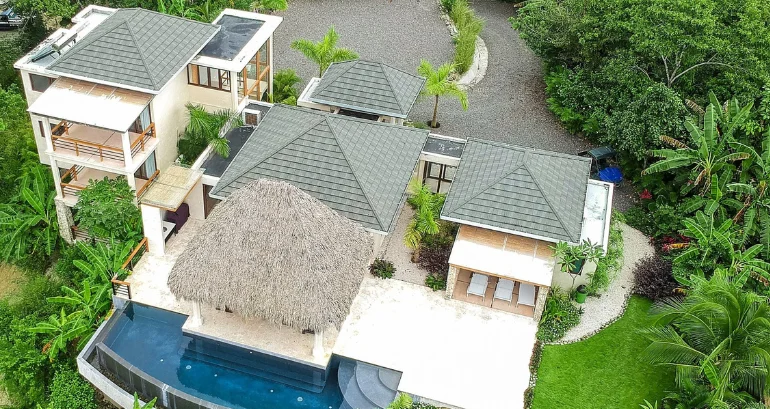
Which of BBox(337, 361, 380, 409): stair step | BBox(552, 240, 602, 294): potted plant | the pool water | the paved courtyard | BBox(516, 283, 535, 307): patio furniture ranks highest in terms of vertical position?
BBox(552, 240, 602, 294): potted plant

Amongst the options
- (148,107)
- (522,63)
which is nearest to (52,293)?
(148,107)

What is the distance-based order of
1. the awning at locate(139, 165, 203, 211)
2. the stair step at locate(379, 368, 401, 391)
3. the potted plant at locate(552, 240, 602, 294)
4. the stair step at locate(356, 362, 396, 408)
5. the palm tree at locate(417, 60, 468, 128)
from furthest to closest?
1. the palm tree at locate(417, 60, 468, 128)
2. the awning at locate(139, 165, 203, 211)
3. the potted plant at locate(552, 240, 602, 294)
4. the stair step at locate(379, 368, 401, 391)
5. the stair step at locate(356, 362, 396, 408)

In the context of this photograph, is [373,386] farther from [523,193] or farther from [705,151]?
[705,151]

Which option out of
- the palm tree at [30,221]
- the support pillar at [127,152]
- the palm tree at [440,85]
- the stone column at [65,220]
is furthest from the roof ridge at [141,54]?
the palm tree at [440,85]

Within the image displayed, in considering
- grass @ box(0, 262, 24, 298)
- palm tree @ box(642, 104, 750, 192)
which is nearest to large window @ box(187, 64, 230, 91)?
grass @ box(0, 262, 24, 298)

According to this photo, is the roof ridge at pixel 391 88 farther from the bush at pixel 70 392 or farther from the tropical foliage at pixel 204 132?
the bush at pixel 70 392

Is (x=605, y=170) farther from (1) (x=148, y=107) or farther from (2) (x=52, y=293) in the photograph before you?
(2) (x=52, y=293)

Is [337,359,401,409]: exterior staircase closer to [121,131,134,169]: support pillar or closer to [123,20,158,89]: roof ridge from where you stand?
[121,131,134,169]: support pillar
